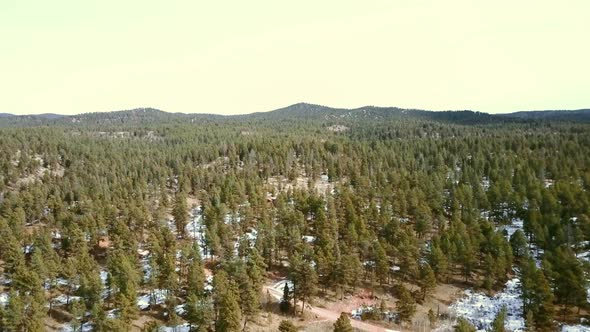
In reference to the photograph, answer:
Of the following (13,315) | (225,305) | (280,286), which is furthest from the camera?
(280,286)

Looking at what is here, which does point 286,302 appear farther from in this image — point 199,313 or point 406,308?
point 406,308

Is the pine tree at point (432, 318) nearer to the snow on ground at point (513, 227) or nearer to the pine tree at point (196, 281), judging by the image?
the pine tree at point (196, 281)

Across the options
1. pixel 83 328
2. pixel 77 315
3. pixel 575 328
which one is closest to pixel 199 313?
pixel 77 315

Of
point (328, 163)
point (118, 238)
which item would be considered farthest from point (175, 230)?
point (328, 163)

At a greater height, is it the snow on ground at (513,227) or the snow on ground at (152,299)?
the snow on ground at (513,227)

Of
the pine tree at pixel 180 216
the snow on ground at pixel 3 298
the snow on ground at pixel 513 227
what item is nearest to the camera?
the snow on ground at pixel 3 298

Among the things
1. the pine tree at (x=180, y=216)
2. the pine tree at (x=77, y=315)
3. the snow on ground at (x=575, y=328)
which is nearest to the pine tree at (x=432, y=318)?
the snow on ground at (x=575, y=328)
